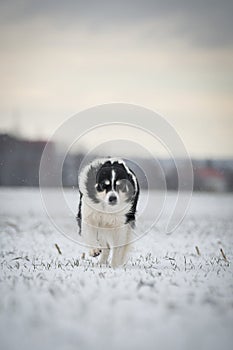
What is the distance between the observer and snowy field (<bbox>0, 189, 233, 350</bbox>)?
13.8 feet

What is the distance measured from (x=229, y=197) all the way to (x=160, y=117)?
25.1 metres

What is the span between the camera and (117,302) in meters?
5.09

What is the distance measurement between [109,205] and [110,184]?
0.34m

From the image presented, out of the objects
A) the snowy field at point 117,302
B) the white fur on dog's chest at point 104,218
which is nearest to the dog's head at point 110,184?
the white fur on dog's chest at point 104,218

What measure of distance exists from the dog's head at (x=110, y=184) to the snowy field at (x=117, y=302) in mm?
1024

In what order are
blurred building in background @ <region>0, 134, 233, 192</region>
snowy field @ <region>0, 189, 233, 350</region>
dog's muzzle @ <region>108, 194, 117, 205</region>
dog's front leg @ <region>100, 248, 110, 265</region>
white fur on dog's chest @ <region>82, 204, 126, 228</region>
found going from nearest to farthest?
snowy field @ <region>0, 189, 233, 350</region>, dog's muzzle @ <region>108, 194, 117, 205</region>, white fur on dog's chest @ <region>82, 204, 126, 228</region>, dog's front leg @ <region>100, 248, 110, 265</region>, blurred building in background @ <region>0, 134, 233, 192</region>

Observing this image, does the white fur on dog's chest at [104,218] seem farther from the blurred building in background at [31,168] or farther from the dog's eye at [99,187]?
the blurred building in background at [31,168]

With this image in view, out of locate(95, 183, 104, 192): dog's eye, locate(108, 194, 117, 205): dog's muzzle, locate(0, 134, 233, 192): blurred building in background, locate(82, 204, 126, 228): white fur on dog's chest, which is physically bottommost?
locate(82, 204, 126, 228): white fur on dog's chest

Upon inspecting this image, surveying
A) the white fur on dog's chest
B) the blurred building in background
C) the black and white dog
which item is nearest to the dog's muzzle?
the black and white dog

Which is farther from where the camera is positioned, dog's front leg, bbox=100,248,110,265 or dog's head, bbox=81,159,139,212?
dog's front leg, bbox=100,248,110,265

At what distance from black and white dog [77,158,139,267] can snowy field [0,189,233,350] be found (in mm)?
399

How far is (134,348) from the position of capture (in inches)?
160

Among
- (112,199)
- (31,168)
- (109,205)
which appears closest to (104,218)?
(109,205)

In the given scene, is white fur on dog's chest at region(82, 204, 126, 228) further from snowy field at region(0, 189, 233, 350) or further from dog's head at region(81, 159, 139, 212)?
snowy field at region(0, 189, 233, 350)
